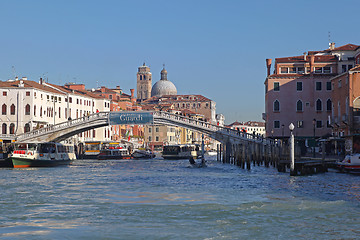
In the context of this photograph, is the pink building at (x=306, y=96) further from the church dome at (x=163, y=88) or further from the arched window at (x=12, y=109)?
the church dome at (x=163, y=88)

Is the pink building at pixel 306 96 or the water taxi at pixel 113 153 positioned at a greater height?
the pink building at pixel 306 96

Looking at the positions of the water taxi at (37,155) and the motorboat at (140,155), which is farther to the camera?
the motorboat at (140,155)

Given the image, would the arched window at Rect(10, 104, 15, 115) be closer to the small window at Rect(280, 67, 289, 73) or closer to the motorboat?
the motorboat

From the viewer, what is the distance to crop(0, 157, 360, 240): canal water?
1055 centimetres

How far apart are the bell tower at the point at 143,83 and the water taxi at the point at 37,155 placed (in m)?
114

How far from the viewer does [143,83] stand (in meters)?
149

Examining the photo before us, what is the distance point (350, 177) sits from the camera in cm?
2256

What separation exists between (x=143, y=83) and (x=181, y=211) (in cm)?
13682

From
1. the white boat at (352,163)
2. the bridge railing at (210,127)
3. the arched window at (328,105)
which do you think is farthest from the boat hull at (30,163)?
the arched window at (328,105)

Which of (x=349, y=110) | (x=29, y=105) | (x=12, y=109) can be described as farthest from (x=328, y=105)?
(x=12, y=109)

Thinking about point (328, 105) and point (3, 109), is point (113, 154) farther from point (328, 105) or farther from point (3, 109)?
point (328, 105)

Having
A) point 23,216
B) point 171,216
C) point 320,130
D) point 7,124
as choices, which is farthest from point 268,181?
point 7,124

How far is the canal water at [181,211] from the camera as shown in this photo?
10.5 meters

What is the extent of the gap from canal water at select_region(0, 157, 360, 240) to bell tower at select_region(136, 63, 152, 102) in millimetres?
129339
